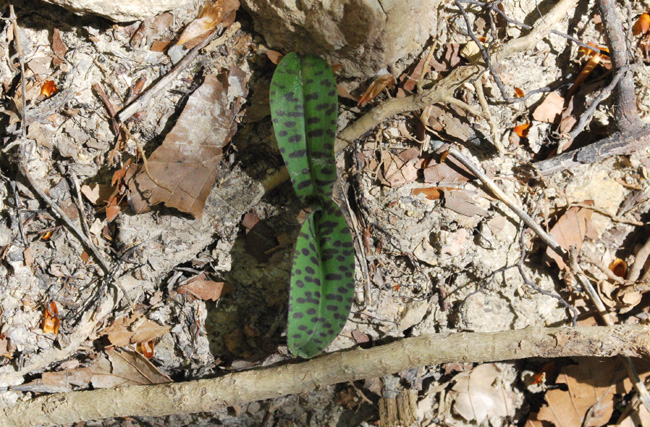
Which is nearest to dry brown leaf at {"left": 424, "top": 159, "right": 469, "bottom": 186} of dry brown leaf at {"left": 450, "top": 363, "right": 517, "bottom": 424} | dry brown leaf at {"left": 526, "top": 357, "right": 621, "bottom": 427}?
dry brown leaf at {"left": 450, "top": 363, "right": 517, "bottom": 424}

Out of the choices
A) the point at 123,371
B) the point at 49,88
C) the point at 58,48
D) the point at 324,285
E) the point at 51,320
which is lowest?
the point at 123,371

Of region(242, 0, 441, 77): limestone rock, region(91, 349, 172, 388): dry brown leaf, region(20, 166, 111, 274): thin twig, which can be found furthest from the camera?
region(91, 349, 172, 388): dry brown leaf

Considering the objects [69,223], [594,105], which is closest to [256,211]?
[69,223]

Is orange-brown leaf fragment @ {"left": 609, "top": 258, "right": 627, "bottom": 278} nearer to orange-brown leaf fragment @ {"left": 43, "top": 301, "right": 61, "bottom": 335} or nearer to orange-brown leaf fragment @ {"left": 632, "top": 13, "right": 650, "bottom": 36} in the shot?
orange-brown leaf fragment @ {"left": 632, "top": 13, "right": 650, "bottom": 36}

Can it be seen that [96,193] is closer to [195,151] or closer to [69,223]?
[69,223]

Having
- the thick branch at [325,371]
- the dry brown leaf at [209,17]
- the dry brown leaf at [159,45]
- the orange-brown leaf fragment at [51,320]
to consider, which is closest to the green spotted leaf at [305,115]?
the dry brown leaf at [209,17]

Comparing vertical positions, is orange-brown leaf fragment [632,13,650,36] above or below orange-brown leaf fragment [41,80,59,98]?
above

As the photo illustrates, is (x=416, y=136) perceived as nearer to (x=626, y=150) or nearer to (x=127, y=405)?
(x=626, y=150)
